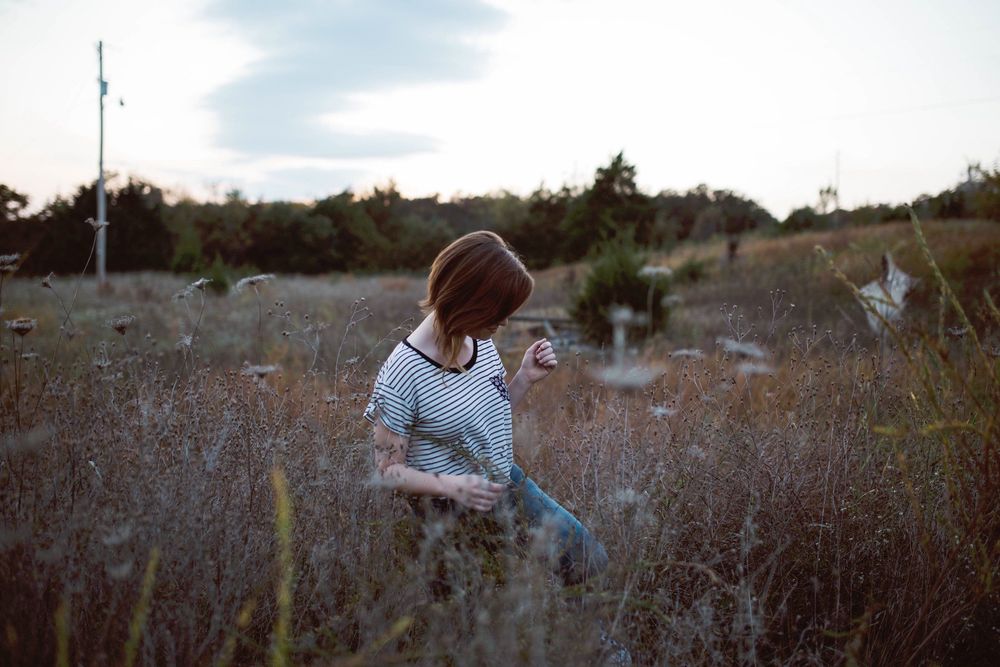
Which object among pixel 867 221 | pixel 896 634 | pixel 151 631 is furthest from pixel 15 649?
pixel 867 221

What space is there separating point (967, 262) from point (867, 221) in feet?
41.1

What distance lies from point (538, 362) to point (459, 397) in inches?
17.5

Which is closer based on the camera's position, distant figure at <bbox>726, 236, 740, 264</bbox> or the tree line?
distant figure at <bbox>726, 236, 740, 264</bbox>

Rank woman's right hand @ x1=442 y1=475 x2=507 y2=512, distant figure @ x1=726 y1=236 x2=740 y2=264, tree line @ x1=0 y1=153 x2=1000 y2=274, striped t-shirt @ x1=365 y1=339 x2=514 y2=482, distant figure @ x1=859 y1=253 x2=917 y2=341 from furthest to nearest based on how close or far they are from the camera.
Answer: tree line @ x1=0 y1=153 x2=1000 y2=274 → distant figure @ x1=726 y1=236 x2=740 y2=264 → striped t-shirt @ x1=365 y1=339 x2=514 y2=482 → woman's right hand @ x1=442 y1=475 x2=507 y2=512 → distant figure @ x1=859 y1=253 x2=917 y2=341

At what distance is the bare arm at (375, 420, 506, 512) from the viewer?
2.03 meters

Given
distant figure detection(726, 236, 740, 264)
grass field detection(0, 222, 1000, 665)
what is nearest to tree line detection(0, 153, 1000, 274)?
distant figure detection(726, 236, 740, 264)

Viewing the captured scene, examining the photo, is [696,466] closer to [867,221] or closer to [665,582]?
[665,582]

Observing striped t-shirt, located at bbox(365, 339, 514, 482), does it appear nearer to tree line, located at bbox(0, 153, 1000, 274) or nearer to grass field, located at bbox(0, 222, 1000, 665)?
grass field, located at bbox(0, 222, 1000, 665)

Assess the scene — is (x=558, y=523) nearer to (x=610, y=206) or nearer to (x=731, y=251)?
(x=731, y=251)

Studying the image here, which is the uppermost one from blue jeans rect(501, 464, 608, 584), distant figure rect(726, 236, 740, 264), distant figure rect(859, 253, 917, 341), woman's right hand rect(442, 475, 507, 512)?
distant figure rect(726, 236, 740, 264)

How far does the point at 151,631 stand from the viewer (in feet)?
5.62

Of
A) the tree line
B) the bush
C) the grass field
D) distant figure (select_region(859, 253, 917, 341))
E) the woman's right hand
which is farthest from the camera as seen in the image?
the tree line

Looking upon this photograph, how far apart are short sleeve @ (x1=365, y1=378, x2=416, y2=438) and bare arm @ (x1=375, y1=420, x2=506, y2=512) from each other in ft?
0.06

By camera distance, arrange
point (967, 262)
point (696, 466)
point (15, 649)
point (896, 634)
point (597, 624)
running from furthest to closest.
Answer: point (967, 262)
point (696, 466)
point (896, 634)
point (597, 624)
point (15, 649)
